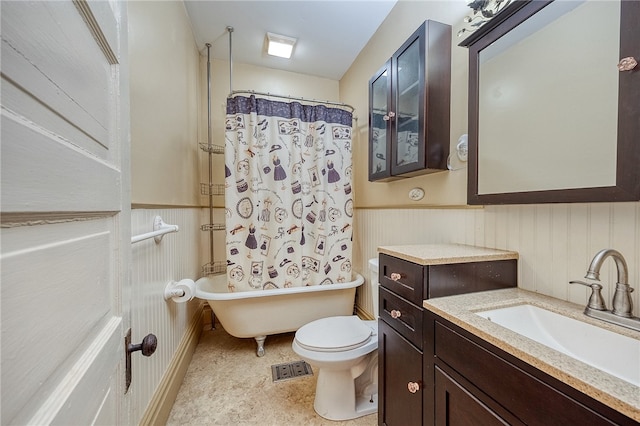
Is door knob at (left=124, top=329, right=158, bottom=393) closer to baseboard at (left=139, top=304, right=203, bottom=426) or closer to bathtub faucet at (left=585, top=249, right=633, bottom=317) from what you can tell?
baseboard at (left=139, top=304, right=203, bottom=426)

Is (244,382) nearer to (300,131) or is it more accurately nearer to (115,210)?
(115,210)

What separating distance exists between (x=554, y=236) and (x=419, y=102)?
2.88 ft

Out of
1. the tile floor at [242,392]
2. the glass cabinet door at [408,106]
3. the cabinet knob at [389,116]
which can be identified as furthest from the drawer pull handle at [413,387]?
the cabinet knob at [389,116]

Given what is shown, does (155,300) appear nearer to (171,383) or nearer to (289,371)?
(171,383)

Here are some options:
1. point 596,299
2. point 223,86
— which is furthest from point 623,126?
point 223,86

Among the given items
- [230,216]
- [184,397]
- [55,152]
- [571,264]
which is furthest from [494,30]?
[184,397]

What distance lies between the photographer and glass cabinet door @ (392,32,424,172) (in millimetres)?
1414

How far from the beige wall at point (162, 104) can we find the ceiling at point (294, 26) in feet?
0.67

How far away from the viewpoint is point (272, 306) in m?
1.96

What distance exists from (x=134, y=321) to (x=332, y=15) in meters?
2.33

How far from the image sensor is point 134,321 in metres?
1.04

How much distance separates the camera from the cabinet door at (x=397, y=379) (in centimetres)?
97

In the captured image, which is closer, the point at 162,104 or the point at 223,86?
the point at 162,104

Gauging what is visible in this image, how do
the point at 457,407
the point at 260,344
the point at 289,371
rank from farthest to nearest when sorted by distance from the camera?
the point at 260,344, the point at 289,371, the point at 457,407
